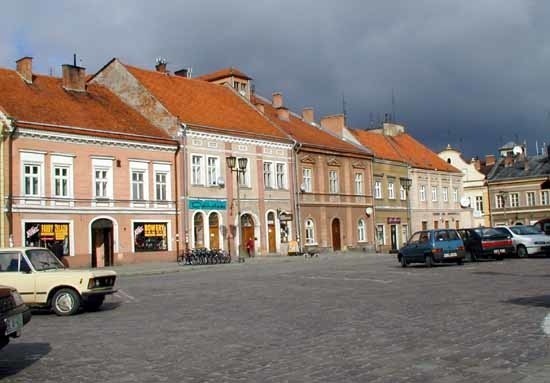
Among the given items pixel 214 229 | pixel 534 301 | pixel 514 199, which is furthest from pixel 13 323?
pixel 514 199

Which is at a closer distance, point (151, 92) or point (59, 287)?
point (59, 287)

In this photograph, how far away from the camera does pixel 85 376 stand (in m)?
9.04

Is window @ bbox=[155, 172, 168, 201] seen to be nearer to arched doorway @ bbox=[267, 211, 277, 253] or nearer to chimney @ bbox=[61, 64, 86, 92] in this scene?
chimney @ bbox=[61, 64, 86, 92]

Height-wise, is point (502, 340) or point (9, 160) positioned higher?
point (9, 160)

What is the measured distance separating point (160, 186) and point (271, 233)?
10148 millimetres

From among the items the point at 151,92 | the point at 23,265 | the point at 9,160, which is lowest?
the point at 23,265

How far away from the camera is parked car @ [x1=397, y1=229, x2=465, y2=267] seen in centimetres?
3039

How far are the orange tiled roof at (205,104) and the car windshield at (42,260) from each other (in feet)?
91.8

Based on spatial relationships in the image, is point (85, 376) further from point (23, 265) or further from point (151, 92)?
point (151, 92)

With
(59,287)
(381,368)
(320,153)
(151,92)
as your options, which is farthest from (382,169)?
(381,368)

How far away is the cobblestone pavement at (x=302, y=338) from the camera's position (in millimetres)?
8852

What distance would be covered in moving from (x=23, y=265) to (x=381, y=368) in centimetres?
1002

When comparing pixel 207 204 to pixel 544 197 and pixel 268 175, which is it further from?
pixel 544 197

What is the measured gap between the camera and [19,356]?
10.7 meters
